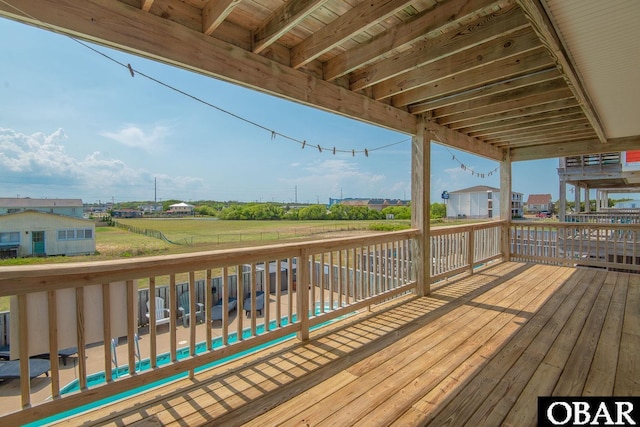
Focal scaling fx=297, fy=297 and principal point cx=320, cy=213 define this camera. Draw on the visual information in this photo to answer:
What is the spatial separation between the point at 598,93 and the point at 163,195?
3993 millimetres

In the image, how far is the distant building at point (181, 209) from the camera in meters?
2.12

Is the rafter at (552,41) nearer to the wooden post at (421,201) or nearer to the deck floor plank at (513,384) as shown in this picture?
the wooden post at (421,201)

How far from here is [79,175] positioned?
172 centimetres

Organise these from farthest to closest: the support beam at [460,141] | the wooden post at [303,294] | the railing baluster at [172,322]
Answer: the support beam at [460,141] → the wooden post at [303,294] → the railing baluster at [172,322]

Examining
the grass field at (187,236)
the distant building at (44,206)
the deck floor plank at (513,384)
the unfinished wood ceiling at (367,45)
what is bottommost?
the deck floor plank at (513,384)

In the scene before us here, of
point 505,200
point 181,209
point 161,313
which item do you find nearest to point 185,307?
point 161,313

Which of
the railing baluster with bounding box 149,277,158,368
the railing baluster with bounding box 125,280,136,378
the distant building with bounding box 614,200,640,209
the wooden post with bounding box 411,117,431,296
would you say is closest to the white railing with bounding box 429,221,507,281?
the wooden post with bounding box 411,117,431,296

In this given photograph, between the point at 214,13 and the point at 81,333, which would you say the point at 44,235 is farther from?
the point at 214,13

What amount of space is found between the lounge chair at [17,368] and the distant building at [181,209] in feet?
3.70

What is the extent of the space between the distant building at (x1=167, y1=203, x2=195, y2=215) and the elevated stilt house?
0.37 metres

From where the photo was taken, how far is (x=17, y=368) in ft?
5.90

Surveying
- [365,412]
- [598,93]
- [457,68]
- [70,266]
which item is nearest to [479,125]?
[598,93]

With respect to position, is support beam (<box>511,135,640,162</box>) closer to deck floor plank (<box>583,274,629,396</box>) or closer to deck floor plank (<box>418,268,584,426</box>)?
deck floor plank (<box>583,274,629,396</box>)

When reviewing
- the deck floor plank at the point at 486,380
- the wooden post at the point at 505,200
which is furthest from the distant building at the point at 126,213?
the wooden post at the point at 505,200
